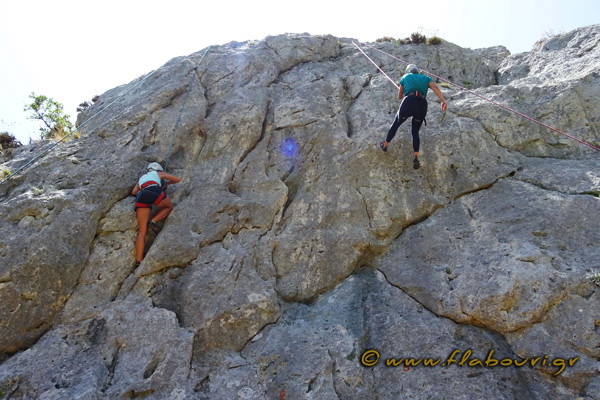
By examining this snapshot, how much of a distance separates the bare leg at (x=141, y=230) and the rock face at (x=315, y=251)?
267 millimetres

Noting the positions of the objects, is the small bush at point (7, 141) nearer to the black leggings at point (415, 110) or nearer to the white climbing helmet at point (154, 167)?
the white climbing helmet at point (154, 167)

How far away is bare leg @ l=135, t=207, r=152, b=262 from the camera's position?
23.9 feet

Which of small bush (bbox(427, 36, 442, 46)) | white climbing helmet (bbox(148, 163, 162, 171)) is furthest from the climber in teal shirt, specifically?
small bush (bbox(427, 36, 442, 46))

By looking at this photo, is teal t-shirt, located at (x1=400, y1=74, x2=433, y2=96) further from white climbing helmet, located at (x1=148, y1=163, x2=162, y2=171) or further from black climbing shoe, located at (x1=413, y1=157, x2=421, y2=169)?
white climbing helmet, located at (x1=148, y1=163, x2=162, y2=171)

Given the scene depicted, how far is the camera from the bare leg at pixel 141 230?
730cm

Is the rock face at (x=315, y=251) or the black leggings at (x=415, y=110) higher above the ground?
the black leggings at (x=415, y=110)

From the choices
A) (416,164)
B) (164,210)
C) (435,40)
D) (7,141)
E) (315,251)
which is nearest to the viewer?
(315,251)

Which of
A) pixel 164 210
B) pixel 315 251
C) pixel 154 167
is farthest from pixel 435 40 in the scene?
pixel 164 210

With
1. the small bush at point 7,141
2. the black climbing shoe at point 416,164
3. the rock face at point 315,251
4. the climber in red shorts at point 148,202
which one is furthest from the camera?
the small bush at point 7,141

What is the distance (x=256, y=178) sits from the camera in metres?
8.52

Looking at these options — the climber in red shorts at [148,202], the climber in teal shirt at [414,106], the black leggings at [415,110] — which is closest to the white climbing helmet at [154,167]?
the climber in red shorts at [148,202]

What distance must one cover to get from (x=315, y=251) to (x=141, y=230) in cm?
353

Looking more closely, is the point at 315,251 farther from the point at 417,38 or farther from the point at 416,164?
the point at 417,38

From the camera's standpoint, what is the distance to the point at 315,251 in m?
7.08
